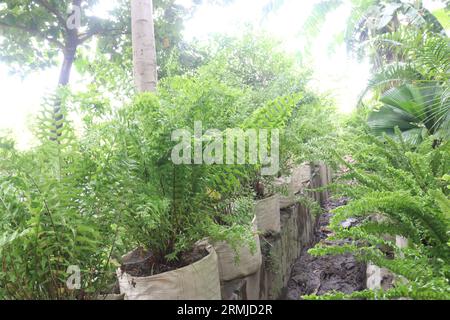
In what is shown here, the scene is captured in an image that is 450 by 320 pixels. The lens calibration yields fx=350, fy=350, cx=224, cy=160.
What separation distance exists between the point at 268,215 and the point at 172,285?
2.88ft

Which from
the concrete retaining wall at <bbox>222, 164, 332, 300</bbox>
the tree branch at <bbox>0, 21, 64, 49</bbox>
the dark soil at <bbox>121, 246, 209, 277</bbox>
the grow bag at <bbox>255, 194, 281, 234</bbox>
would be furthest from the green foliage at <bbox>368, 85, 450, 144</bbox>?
the tree branch at <bbox>0, 21, 64, 49</bbox>

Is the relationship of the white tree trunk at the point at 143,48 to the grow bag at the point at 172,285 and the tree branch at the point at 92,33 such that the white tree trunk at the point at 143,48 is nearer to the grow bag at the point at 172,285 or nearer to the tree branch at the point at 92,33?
the grow bag at the point at 172,285

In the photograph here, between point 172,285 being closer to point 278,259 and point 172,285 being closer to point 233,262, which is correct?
point 233,262

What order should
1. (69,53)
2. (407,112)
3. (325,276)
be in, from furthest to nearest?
(407,112) < (69,53) < (325,276)

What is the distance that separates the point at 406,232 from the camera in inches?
41.4

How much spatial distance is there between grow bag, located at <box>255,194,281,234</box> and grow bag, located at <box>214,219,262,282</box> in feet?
0.94

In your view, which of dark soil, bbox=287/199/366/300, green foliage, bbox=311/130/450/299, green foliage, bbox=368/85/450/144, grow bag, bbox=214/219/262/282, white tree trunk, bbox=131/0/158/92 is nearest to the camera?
green foliage, bbox=311/130/450/299

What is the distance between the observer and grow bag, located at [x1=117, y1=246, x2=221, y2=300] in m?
0.85

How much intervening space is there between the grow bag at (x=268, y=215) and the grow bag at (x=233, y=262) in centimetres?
29

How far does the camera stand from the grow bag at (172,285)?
85 cm

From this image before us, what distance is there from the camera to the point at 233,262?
1.26 m
